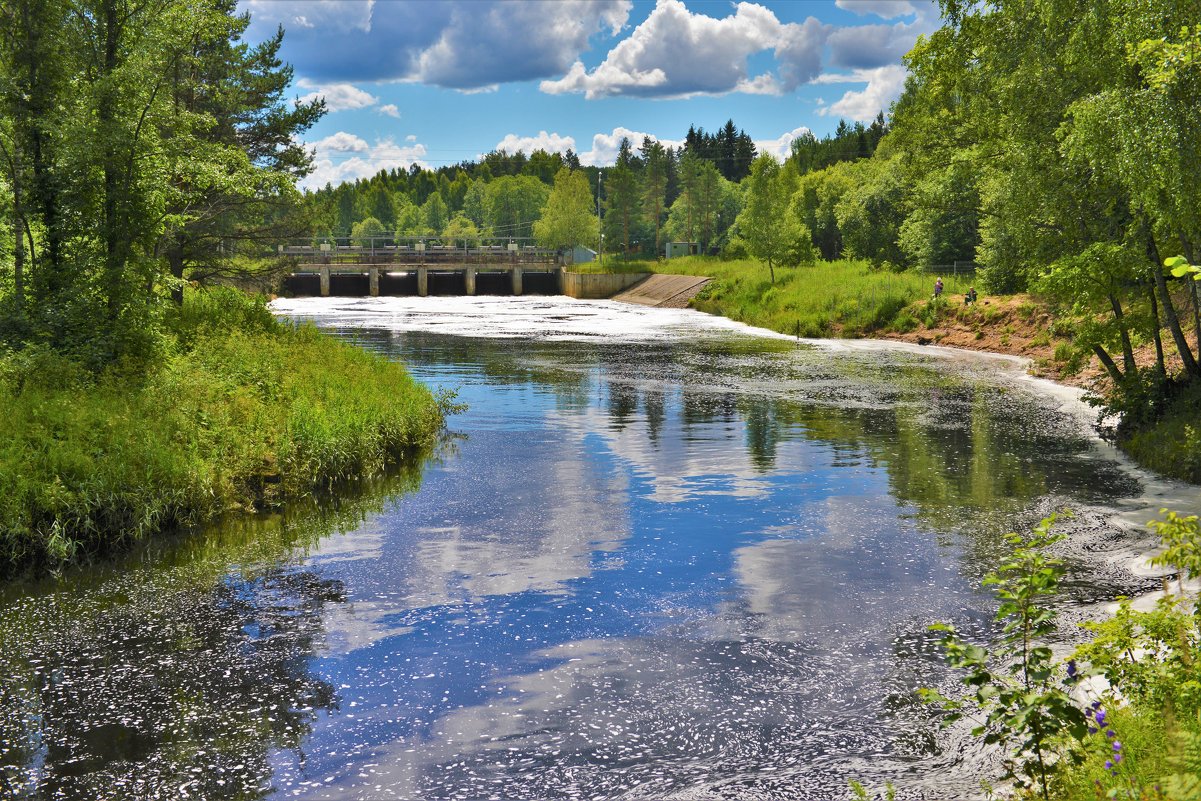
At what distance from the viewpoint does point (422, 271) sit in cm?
12131

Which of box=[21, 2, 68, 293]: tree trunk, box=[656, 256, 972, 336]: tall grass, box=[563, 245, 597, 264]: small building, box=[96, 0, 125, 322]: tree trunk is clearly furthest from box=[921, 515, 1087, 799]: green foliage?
box=[563, 245, 597, 264]: small building

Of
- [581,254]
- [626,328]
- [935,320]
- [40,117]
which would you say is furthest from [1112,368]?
[581,254]

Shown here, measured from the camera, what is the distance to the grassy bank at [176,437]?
15484 mm

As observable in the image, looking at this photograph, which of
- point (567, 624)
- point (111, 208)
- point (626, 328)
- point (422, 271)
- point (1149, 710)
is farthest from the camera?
point (422, 271)

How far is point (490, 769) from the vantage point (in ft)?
30.1

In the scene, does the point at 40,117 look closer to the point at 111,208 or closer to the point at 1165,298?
the point at 111,208

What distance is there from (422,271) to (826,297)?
235ft

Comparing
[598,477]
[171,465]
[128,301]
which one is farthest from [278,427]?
[598,477]

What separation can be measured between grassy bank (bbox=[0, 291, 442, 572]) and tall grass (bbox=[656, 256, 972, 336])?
3322 cm

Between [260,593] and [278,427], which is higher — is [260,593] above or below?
below

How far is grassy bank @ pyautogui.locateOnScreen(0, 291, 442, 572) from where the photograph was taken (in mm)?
15484

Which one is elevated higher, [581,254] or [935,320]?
[581,254]

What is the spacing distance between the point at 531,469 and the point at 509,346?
30392 millimetres

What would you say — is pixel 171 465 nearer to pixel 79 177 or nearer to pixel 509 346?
pixel 79 177
